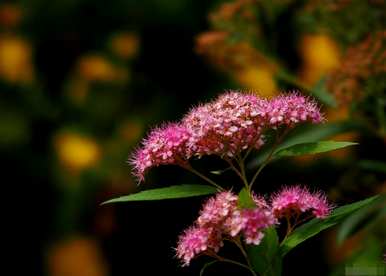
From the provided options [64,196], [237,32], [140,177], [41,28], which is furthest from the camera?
[41,28]

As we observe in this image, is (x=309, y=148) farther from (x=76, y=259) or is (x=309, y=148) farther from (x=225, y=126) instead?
(x=76, y=259)

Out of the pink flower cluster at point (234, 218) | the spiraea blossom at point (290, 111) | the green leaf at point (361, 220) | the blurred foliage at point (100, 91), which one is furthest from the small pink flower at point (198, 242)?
the blurred foliage at point (100, 91)

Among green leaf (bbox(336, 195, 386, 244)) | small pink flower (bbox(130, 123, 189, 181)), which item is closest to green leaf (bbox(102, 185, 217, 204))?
small pink flower (bbox(130, 123, 189, 181))

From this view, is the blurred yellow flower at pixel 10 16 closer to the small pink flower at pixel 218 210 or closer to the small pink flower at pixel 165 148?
the small pink flower at pixel 165 148

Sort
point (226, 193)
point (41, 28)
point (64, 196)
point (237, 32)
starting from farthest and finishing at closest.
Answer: point (41, 28)
point (64, 196)
point (237, 32)
point (226, 193)

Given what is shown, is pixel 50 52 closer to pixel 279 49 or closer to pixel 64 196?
pixel 64 196

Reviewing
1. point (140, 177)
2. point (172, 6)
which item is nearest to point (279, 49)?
point (172, 6)

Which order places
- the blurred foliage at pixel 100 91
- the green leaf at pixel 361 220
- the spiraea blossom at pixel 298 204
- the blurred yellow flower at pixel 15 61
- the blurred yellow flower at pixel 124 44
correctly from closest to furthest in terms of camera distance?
the spiraea blossom at pixel 298 204, the green leaf at pixel 361 220, the blurred foliage at pixel 100 91, the blurred yellow flower at pixel 15 61, the blurred yellow flower at pixel 124 44

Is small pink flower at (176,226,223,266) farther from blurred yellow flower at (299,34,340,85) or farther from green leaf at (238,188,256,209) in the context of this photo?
blurred yellow flower at (299,34,340,85)
